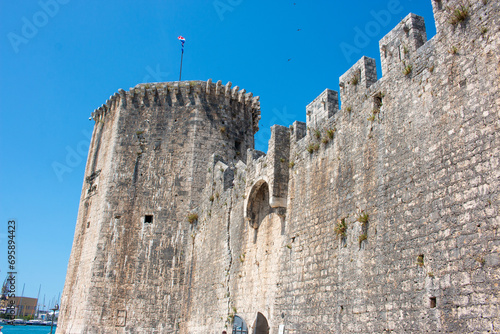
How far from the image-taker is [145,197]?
60.4 ft

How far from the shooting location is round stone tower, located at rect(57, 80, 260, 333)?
55.6 feet

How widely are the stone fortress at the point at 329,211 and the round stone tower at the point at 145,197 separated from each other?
0.06 m

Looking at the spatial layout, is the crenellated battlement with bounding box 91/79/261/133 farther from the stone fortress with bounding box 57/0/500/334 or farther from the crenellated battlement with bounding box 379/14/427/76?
the crenellated battlement with bounding box 379/14/427/76

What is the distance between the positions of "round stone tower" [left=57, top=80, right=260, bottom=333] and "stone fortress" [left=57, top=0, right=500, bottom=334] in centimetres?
6

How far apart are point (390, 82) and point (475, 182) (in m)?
2.84

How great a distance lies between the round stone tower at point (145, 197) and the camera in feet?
55.6

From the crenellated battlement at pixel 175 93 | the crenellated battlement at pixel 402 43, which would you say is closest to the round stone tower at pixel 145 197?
the crenellated battlement at pixel 175 93

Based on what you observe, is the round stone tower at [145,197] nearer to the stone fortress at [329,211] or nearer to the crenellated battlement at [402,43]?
the stone fortress at [329,211]

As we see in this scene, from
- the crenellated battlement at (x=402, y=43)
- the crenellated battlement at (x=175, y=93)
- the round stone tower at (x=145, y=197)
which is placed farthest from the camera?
the crenellated battlement at (x=175, y=93)

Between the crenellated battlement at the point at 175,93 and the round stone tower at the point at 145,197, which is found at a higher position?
the crenellated battlement at the point at 175,93

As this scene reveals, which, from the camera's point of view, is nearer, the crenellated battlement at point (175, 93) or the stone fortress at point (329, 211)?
the stone fortress at point (329, 211)

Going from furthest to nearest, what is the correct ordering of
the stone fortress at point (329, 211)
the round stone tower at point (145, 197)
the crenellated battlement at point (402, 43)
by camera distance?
the round stone tower at point (145, 197), the crenellated battlement at point (402, 43), the stone fortress at point (329, 211)

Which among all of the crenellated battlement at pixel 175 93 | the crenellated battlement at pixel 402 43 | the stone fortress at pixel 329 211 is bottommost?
the stone fortress at pixel 329 211

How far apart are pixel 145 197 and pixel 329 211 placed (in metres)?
11.1
